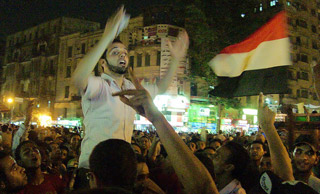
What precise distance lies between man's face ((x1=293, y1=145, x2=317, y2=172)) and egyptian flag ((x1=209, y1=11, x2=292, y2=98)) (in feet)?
2.82

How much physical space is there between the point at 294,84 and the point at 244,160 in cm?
3846

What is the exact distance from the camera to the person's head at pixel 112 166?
181 centimetres

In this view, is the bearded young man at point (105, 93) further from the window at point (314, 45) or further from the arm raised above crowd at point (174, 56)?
the window at point (314, 45)

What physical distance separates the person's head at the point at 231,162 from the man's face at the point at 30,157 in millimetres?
2365

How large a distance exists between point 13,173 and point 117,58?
174 centimetres

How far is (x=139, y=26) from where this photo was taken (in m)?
36.8

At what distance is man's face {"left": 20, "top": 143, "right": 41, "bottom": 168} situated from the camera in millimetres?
4016

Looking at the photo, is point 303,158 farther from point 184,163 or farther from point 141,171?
point 184,163

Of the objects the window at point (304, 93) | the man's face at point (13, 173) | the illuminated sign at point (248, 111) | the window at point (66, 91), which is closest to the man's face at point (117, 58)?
the man's face at point (13, 173)

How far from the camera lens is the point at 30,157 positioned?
13.4ft

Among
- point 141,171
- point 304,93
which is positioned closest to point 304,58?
point 304,93

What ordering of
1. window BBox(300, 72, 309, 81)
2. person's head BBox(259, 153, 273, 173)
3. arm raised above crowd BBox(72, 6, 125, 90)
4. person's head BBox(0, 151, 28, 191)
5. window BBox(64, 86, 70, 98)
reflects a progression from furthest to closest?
window BBox(64, 86, 70, 98)
window BBox(300, 72, 309, 81)
person's head BBox(259, 153, 273, 173)
person's head BBox(0, 151, 28, 191)
arm raised above crowd BBox(72, 6, 125, 90)

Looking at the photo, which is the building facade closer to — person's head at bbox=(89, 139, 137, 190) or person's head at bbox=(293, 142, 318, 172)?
person's head at bbox=(293, 142, 318, 172)

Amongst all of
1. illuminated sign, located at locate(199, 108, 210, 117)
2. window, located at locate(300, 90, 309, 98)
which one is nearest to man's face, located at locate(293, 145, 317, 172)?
illuminated sign, located at locate(199, 108, 210, 117)
